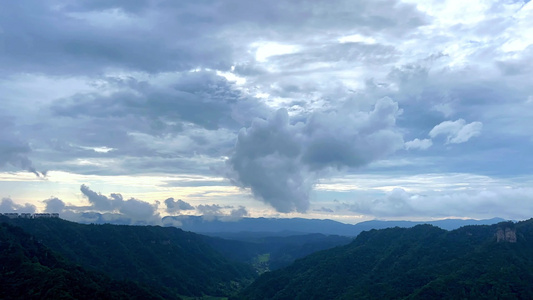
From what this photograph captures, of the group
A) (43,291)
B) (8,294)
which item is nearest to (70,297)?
(43,291)

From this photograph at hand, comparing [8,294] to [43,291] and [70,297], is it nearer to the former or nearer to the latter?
[43,291]
